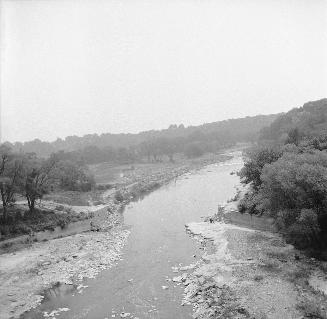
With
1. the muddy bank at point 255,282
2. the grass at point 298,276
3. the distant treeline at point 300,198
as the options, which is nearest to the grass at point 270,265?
the muddy bank at point 255,282

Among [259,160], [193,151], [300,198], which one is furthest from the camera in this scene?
[193,151]

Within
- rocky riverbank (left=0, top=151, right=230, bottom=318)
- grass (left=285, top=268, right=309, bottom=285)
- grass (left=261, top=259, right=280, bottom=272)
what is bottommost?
grass (left=285, top=268, right=309, bottom=285)

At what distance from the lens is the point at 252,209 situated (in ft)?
154

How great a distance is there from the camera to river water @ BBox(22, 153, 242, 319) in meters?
27.0

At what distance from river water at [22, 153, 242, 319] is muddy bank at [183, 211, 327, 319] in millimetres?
1741

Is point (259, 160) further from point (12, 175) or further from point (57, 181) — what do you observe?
point (57, 181)

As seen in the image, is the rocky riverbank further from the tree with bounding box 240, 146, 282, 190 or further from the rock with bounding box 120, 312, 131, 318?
the tree with bounding box 240, 146, 282, 190

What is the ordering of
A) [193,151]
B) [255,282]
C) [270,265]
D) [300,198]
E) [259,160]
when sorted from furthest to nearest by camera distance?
[193,151] < [259,160] < [300,198] < [270,265] < [255,282]

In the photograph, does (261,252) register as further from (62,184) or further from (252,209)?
(62,184)

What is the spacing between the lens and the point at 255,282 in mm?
28484

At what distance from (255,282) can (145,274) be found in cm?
967

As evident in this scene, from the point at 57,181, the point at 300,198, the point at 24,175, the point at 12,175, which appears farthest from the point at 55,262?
the point at 57,181

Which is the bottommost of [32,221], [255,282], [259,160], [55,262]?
[255,282]

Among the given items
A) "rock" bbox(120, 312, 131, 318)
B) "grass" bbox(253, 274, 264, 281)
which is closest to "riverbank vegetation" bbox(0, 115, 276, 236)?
"rock" bbox(120, 312, 131, 318)
